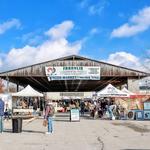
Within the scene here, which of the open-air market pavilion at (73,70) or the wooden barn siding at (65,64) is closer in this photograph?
the open-air market pavilion at (73,70)

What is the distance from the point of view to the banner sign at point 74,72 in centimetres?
4378

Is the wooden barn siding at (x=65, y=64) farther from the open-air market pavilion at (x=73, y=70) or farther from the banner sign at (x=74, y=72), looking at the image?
the banner sign at (x=74, y=72)

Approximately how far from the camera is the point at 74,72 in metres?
43.8

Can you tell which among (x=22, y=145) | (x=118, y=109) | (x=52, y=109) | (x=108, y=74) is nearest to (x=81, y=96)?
(x=108, y=74)

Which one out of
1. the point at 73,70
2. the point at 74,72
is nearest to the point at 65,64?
the point at 73,70

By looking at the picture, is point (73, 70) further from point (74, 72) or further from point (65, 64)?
point (65, 64)

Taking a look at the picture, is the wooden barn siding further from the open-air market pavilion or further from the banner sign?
the banner sign

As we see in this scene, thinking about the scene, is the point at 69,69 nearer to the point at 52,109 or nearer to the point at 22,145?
the point at 52,109

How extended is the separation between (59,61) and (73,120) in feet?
38.0

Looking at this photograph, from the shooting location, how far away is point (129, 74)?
146ft

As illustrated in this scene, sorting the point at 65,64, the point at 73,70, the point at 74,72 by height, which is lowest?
the point at 74,72

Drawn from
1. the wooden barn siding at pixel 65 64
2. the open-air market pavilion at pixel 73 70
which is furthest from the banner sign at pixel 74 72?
the wooden barn siding at pixel 65 64

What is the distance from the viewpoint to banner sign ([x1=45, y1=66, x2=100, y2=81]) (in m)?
43.8

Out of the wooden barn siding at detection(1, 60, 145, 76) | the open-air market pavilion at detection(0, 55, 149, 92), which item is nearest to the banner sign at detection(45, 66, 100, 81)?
the open-air market pavilion at detection(0, 55, 149, 92)
